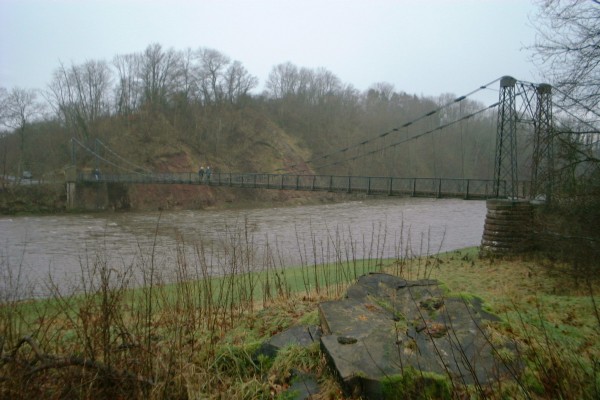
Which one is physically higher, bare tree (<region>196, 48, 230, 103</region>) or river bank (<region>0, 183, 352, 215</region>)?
bare tree (<region>196, 48, 230, 103</region>)

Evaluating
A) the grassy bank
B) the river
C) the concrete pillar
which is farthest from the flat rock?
the concrete pillar

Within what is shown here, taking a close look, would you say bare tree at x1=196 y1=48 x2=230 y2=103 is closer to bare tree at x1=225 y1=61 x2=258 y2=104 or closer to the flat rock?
bare tree at x1=225 y1=61 x2=258 y2=104

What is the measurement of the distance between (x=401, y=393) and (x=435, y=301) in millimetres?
1428

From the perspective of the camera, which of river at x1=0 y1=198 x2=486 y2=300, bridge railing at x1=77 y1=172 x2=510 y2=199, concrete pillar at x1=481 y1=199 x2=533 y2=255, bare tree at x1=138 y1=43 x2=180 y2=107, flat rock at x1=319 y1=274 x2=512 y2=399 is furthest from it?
bare tree at x1=138 y1=43 x2=180 y2=107

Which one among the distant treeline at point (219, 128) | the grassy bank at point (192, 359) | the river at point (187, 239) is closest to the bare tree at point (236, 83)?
the distant treeline at point (219, 128)

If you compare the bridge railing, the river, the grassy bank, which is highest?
the bridge railing

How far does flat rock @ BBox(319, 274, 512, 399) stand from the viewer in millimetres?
2586

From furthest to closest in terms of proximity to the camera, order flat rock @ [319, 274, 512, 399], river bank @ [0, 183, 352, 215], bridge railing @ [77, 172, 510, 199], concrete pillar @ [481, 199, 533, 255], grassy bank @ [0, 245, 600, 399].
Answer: river bank @ [0, 183, 352, 215] → bridge railing @ [77, 172, 510, 199] → concrete pillar @ [481, 199, 533, 255] → flat rock @ [319, 274, 512, 399] → grassy bank @ [0, 245, 600, 399]

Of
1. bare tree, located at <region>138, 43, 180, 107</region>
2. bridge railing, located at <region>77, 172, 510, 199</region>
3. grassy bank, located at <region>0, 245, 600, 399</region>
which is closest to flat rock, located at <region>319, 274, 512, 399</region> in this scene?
grassy bank, located at <region>0, 245, 600, 399</region>

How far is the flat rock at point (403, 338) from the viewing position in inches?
102

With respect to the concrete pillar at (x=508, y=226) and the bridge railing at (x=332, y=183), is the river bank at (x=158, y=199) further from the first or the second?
the concrete pillar at (x=508, y=226)

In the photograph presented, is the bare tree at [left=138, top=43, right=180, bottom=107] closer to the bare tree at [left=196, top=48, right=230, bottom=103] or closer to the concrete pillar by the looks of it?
the bare tree at [left=196, top=48, right=230, bottom=103]

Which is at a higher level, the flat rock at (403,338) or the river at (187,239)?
the flat rock at (403,338)

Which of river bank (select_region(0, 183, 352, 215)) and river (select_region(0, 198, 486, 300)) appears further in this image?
river bank (select_region(0, 183, 352, 215))
